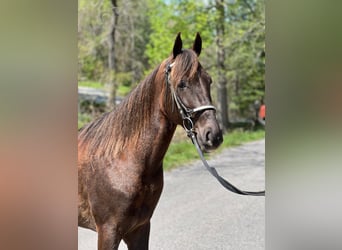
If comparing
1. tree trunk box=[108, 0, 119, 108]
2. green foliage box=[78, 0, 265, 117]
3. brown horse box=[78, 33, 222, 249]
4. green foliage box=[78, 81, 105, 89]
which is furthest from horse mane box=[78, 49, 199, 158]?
green foliage box=[78, 81, 105, 89]

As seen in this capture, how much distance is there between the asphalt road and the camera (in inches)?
79.9

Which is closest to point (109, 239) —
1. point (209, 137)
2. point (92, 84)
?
point (209, 137)

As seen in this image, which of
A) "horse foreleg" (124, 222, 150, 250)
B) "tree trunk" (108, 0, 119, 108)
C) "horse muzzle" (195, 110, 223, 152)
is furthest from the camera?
"tree trunk" (108, 0, 119, 108)

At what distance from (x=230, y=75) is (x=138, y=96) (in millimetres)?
2525

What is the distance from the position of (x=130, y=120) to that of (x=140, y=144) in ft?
0.35

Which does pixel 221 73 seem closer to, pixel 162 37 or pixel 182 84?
pixel 162 37

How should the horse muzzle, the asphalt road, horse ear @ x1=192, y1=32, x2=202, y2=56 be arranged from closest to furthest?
the horse muzzle < horse ear @ x1=192, y1=32, x2=202, y2=56 < the asphalt road

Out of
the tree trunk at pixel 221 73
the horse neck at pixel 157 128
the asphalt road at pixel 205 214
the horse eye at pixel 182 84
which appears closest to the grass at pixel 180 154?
the asphalt road at pixel 205 214

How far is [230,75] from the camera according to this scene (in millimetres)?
3936

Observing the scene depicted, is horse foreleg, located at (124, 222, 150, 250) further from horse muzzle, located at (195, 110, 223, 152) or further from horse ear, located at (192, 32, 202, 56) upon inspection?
horse ear, located at (192, 32, 202, 56)

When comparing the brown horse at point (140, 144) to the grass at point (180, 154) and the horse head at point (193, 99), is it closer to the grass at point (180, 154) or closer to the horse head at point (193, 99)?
the horse head at point (193, 99)

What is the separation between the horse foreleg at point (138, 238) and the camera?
1.65 m

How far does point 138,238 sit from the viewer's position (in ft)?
5.46
